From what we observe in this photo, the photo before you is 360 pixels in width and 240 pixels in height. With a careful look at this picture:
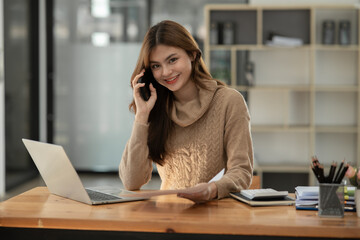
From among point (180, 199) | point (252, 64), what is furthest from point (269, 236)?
point (252, 64)

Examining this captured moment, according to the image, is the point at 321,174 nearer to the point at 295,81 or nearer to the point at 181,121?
the point at 181,121

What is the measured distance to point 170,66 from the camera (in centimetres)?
209

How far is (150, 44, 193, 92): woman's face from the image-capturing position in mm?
2076

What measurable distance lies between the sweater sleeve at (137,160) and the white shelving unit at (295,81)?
3.46 metres

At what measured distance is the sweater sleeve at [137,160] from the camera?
206cm

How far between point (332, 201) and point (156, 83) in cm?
98

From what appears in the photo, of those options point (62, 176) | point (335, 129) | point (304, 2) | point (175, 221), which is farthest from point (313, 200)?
point (304, 2)

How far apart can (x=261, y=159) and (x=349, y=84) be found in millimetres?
1269

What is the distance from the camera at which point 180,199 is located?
1.81 meters

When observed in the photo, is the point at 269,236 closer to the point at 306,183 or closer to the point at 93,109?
the point at 306,183

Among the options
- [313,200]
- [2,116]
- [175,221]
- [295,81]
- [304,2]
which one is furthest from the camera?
[304,2]

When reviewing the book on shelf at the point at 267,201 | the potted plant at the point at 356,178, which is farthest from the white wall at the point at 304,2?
the potted plant at the point at 356,178

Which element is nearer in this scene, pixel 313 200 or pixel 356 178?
pixel 356 178

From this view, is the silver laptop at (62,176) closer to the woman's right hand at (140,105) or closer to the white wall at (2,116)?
the woman's right hand at (140,105)
